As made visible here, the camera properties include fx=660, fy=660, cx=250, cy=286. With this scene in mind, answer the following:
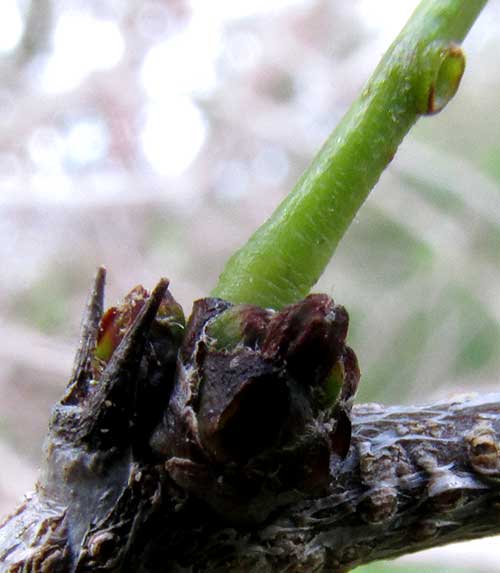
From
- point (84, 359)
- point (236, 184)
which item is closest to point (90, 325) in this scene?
point (84, 359)

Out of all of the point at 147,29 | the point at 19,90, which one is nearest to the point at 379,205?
the point at 147,29

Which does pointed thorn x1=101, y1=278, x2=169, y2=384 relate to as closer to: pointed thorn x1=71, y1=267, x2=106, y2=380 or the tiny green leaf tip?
pointed thorn x1=71, y1=267, x2=106, y2=380

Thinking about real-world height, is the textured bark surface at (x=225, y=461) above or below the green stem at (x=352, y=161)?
below

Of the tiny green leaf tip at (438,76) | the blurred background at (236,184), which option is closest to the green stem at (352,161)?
the tiny green leaf tip at (438,76)

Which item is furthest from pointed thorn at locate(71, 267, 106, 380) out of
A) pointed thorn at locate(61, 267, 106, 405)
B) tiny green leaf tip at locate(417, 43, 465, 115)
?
tiny green leaf tip at locate(417, 43, 465, 115)

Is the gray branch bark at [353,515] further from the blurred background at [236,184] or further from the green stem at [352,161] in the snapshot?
the blurred background at [236,184]

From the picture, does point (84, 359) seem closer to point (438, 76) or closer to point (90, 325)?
point (90, 325)

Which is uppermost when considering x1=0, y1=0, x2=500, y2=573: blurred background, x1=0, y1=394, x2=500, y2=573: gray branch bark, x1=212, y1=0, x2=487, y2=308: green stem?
x1=0, y1=0, x2=500, y2=573: blurred background
